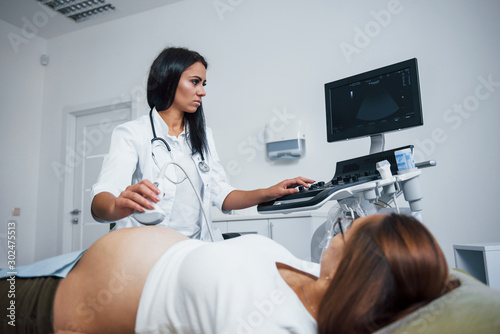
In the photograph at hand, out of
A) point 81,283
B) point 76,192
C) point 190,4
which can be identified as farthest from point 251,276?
point 76,192

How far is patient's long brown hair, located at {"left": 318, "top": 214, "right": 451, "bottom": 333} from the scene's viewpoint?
635 millimetres

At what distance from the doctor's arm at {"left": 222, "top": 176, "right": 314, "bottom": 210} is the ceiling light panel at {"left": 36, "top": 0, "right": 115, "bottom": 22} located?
2.83 meters

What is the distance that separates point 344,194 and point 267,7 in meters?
2.36

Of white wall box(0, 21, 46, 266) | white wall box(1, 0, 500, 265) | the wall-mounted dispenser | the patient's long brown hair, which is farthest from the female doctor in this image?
white wall box(0, 21, 46, 266)

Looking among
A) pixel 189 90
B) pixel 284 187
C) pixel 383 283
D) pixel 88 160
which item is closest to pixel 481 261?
pixel 284 187

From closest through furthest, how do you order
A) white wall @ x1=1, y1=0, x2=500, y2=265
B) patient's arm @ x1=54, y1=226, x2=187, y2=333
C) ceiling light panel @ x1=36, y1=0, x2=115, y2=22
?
patient's arm @ x1=54, y1=226, x2=187, y2=333, white wall @ x1=1, y1=0, x2=500, y2=265, ceiling light panel @ x1=36, y1=0, x2=115, y2=22

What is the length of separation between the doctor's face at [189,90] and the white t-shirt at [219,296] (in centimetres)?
91

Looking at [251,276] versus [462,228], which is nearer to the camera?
[251,276]

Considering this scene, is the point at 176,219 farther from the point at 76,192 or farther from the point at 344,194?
the point at 76,192

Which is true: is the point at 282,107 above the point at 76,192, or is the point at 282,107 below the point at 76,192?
above

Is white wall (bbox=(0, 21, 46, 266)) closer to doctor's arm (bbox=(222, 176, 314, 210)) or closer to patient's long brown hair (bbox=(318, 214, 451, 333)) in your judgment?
doctor's arm (bbox=(222, 176, 314, 210))

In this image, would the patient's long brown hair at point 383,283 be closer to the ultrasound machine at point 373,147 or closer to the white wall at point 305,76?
the ultrasound machine at point 373,147

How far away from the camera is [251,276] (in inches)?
28.1

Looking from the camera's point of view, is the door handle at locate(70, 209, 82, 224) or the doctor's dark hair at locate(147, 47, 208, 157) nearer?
the doctor's dark hair at locate(147, 47, 208, 157)
